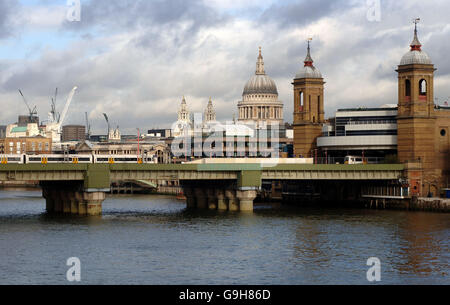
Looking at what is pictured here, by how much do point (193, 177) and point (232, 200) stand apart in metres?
11.8

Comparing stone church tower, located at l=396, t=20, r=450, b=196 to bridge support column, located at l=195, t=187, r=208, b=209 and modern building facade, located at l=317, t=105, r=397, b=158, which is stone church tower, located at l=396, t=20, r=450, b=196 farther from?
bridge support column, located at l=195, t=187, r=208, b=209

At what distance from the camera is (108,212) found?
15262cm

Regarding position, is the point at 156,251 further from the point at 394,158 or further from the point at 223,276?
the point at 394,158

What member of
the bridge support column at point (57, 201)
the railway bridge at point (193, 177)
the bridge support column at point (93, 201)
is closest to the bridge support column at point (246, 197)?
the railway bridge at point (193, 177)

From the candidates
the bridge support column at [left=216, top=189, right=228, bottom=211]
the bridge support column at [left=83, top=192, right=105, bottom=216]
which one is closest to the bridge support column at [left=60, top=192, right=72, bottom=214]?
the bridge support column at [left=83, top=192, right=105, bottom=216]

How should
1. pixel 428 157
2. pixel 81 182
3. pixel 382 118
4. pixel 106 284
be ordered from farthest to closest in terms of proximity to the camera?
pixel 382 118
pixel 428 157
pixel 81 182
pixel 106 284

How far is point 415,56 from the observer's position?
16550 cm

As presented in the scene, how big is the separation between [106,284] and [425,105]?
106m

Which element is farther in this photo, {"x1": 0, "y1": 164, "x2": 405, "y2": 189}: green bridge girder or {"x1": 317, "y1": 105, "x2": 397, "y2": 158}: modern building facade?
{"x1": 317, "y1": 105, "x2": 397, "y2": 158}: modern building facade

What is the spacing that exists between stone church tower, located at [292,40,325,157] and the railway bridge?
24599 mm

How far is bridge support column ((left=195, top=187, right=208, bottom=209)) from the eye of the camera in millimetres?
165375

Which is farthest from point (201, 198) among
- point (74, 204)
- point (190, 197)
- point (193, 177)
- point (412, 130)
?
point (412, 130)

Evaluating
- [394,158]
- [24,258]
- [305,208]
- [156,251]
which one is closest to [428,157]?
[394,158]
